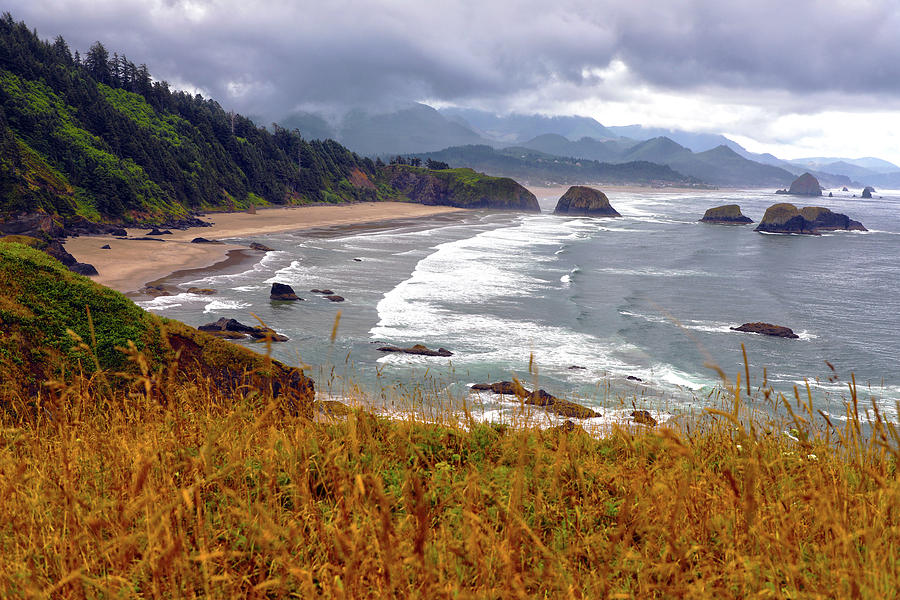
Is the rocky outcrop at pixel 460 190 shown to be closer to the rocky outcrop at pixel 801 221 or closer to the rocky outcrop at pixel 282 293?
the rocky outcrop at pixel 801 221

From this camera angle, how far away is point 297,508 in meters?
3.01

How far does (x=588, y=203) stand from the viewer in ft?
406

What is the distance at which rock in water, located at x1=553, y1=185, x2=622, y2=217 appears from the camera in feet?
397

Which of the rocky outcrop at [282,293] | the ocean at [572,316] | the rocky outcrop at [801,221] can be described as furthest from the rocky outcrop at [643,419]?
the rocky outcrop at [801,221]

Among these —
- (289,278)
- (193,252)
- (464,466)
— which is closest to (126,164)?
(193,252)

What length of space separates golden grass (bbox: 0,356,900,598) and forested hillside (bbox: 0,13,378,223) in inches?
2082

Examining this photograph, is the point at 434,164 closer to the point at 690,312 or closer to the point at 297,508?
the point at 690,312

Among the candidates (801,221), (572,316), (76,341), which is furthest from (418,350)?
(801,221)

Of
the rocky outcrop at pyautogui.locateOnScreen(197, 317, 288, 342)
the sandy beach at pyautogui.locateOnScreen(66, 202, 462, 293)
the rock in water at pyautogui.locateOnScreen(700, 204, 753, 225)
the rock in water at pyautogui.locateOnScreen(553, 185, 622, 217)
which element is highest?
the rock in water at pyautogui.locateOnScreen(553, 185, 622, 217)

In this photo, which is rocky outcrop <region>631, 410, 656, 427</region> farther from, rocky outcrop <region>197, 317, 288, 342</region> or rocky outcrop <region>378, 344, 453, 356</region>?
rocky outcrop <region>197, 317, 288, 342</region>

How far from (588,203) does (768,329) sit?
100751 millimetres

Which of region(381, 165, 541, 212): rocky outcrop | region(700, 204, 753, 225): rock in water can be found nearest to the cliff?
region(700, 204, 753, 225): rock in water

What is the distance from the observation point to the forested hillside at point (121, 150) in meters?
60.4

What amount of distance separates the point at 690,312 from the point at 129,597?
33.1 meters
